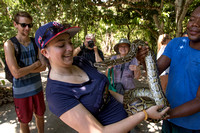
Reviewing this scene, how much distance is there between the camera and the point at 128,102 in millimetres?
1952

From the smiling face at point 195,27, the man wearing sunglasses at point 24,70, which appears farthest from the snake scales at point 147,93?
the man wearing sunglasses at point 24,70

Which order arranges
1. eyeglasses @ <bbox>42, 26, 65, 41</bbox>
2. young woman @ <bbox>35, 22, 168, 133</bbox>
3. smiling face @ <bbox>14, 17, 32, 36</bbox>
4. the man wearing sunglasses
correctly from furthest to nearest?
smiling face @ <bbox>14, 17, 32, 36</bbox> → the man wearing sunglasses → eyeglasses @ <bbox>42, 26, 65, 41</bbox> → young woman @ <bbox>35, 22, 168, 133</bbox>

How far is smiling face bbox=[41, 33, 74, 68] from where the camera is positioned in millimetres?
1570

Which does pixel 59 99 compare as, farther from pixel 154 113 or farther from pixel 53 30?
pixel 154 113

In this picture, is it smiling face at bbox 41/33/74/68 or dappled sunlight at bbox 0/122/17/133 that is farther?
dappled sunlight at bbox 0/122/17/133

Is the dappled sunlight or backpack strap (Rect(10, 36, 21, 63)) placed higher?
backpack strap (Rect(10, 36, 21, 63))

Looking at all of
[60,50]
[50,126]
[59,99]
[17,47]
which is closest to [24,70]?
[17,47]

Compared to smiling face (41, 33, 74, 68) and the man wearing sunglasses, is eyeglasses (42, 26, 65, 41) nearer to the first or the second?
smiling face (41, 33, 74, 68)

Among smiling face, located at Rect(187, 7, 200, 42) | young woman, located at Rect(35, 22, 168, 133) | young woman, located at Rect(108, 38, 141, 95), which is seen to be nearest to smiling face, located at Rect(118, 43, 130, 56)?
young woman, located at Rect(108, 38, 141, 95)

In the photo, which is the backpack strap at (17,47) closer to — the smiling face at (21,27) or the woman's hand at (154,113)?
the smiling face at (21,27)

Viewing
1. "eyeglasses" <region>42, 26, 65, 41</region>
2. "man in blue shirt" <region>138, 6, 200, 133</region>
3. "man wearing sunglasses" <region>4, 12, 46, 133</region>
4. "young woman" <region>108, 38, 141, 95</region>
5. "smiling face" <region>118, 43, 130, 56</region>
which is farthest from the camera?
"smiling face" <region>118, 43, 130, 56</region>

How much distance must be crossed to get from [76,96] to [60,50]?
1.90 ft

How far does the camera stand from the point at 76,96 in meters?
1.50

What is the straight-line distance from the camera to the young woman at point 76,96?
1.35 m
